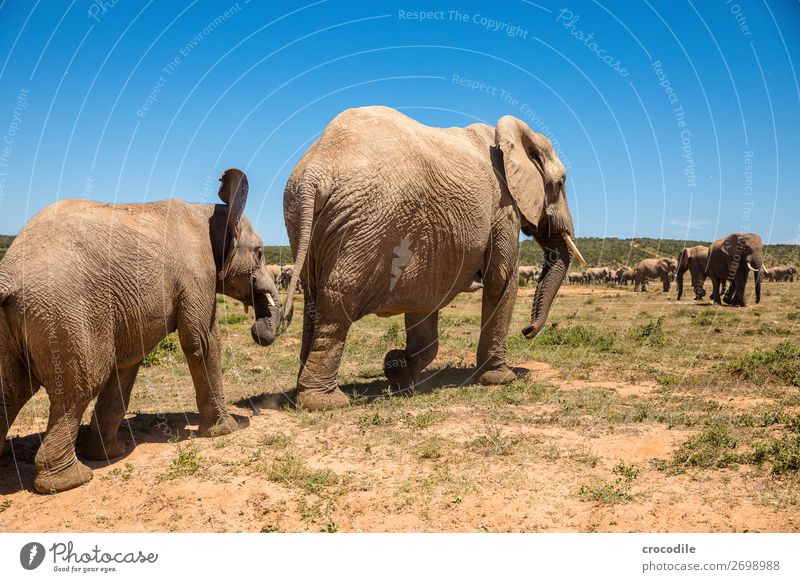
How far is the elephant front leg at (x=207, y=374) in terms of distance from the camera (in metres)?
7.27

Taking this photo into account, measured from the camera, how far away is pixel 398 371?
10.7m

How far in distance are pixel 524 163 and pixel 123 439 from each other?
698cm

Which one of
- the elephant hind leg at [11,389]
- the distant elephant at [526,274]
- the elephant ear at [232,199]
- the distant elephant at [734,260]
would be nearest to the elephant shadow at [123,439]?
the elephant hind leg at [11,389]

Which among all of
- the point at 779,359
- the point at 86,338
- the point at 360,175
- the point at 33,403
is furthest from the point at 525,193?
the point at 33,403

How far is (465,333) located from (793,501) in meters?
12.8

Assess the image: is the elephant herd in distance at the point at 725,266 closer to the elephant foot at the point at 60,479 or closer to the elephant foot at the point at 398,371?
the elephant foot at the point at 398,371

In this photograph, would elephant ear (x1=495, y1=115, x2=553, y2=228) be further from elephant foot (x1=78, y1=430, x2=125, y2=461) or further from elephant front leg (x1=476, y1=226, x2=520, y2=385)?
elephant foot (x1=78, y1=430, x2=125, y2=461)

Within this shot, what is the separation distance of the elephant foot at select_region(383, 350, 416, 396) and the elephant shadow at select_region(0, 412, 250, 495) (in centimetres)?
276

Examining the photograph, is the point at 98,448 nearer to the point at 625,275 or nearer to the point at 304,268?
the point at 304,268

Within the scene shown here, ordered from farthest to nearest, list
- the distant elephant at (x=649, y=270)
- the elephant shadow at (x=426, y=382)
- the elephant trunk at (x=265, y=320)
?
1. the distant elephant at (x=649, y=270)
2. the elephant shadow at (x=426, y=382)
3. the elephant trunk at (x=265, y=320)

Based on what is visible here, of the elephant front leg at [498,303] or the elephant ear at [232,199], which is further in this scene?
the elephant front leg at [498,303]

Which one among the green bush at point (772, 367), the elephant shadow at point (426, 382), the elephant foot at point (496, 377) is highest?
the green bush at point (772, 367)

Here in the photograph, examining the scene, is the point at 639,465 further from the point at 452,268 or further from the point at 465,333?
the point at 465,333

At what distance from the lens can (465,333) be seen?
18.2 metres
